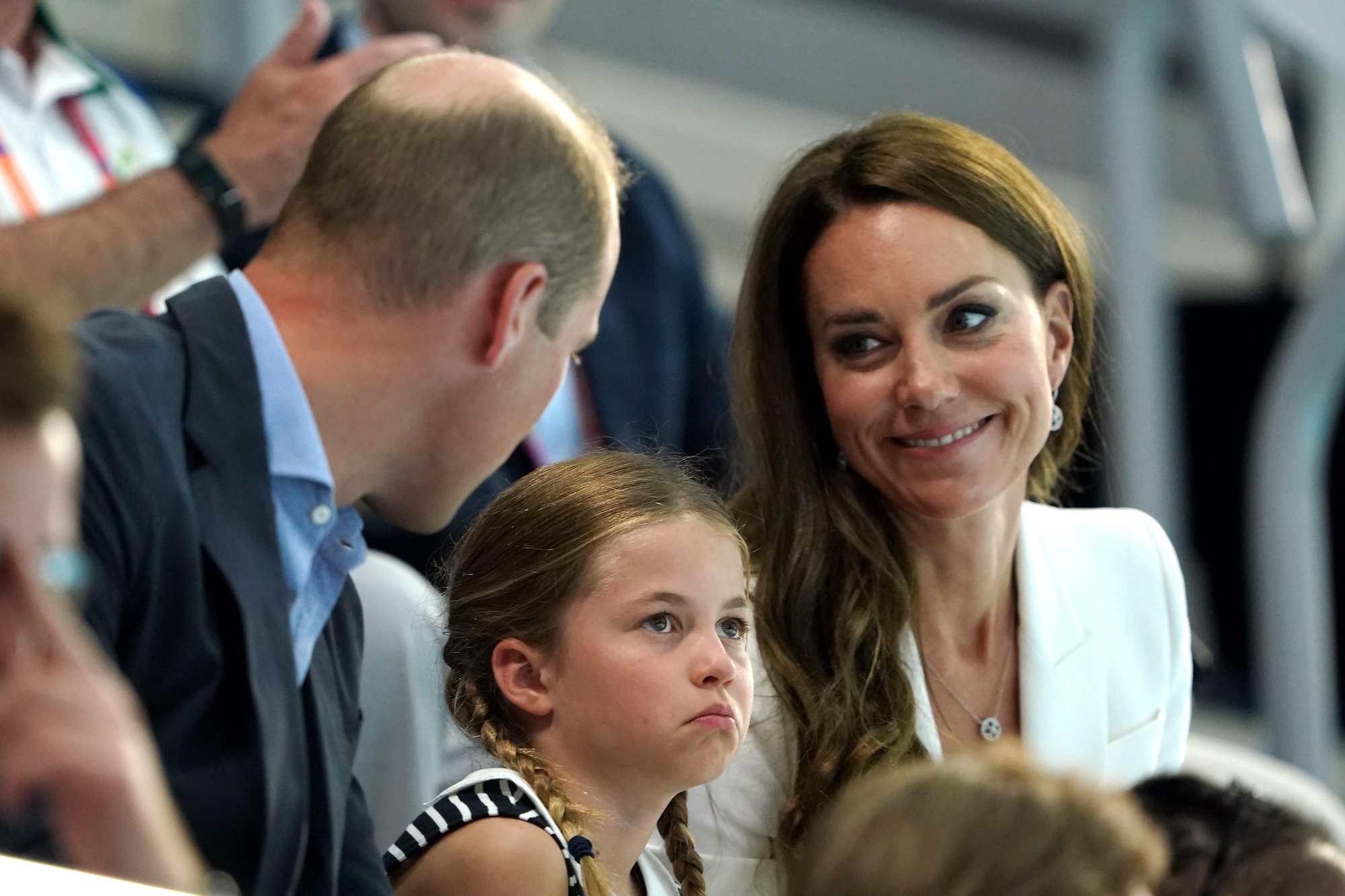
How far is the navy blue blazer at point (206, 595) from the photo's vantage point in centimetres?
118

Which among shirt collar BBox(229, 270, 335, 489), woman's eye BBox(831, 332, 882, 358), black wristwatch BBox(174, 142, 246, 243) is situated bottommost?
black wristwatch BBox(174, 142, 246, 243)

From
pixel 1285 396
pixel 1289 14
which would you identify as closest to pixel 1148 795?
pixel 1289 14

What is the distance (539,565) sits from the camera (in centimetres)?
141

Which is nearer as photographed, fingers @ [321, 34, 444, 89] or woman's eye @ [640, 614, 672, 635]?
woman's eye @ [640, 614, 672, 635]

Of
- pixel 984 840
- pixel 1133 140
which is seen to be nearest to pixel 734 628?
pixel 984 840

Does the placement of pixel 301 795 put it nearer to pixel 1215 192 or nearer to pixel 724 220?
pixel 724 220

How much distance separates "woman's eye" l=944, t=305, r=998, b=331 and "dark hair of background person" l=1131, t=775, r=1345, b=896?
540mm

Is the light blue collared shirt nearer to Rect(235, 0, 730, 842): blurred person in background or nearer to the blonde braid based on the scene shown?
the blonde braid

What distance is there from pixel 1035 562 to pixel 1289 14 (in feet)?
3.10

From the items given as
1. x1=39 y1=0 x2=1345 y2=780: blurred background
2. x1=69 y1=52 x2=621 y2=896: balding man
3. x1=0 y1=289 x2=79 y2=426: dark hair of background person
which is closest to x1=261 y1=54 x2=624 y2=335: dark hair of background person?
x1=69 y1=52 x2=621 y2=896: balding man

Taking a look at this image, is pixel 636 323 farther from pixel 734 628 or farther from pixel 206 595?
pixel 206 595

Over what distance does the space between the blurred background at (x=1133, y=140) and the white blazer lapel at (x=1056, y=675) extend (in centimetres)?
111

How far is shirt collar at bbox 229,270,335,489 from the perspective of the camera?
1.32 m

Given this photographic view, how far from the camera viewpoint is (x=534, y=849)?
129 cm
